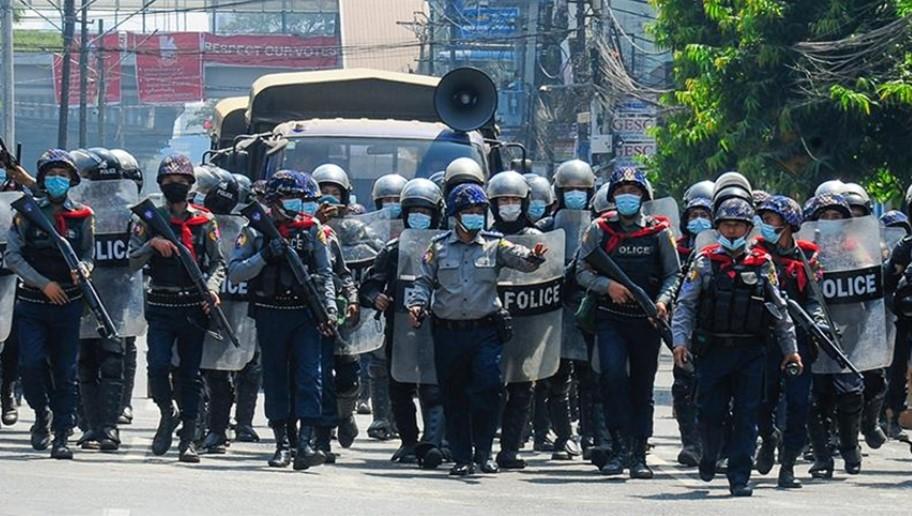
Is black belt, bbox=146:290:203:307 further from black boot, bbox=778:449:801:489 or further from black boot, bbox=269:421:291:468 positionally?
black boot, bbox=778:449:801:489

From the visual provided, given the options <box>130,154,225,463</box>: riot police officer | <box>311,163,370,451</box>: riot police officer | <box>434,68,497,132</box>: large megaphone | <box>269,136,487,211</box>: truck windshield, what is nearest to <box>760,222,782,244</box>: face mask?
<box>311,163,370,451</box>: riot police officer

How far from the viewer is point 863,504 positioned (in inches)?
490

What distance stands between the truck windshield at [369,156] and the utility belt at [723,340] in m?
7.51

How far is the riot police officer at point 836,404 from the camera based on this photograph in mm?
14227

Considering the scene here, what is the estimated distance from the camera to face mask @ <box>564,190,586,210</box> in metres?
15.4

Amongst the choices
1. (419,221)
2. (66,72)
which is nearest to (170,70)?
(66,72)

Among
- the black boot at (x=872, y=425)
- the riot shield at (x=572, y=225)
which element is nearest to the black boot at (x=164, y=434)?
the riot shield at (x=572, y=225)

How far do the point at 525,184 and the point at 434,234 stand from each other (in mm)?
813

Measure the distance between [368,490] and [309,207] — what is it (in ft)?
6.89

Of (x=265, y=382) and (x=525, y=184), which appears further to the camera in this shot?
(x=525, y=184)

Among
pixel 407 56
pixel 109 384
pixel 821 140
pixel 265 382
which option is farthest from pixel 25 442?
pixel 407 56

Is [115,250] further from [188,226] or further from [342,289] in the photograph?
[342,289]

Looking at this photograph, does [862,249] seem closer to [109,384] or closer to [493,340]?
[493,340]

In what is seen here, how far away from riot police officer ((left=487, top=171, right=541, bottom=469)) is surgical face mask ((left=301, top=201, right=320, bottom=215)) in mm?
1287
